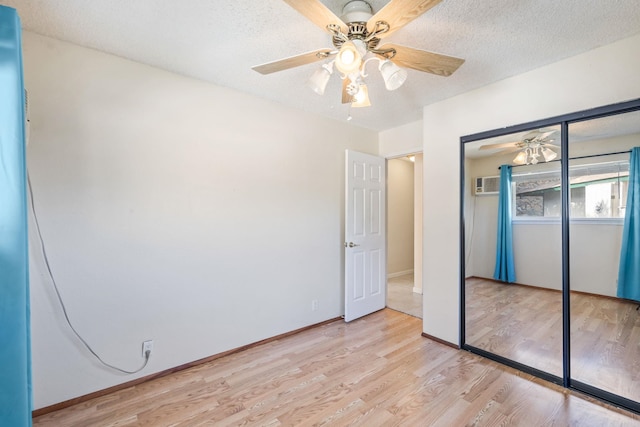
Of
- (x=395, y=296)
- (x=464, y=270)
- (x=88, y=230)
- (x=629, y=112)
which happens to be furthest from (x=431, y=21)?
(x=395, y=296)

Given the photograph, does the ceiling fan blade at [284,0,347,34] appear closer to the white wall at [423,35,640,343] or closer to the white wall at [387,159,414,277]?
the white wall at [423,35,640,343]

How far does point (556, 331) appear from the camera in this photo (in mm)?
2154

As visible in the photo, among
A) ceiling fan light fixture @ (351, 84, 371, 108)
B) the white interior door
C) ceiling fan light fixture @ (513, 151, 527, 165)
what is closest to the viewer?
ceiling fan light fixture @ (351, 84, 371, 108)

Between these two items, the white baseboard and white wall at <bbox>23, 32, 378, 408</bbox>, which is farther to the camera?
the white baseboard

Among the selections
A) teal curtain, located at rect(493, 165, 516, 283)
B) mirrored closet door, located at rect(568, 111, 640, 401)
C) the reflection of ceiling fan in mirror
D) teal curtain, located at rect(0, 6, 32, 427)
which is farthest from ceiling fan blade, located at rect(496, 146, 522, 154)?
teal curtain, located at rect(0, 6, 32, 427)

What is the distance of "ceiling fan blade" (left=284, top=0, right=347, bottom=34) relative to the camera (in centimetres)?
115

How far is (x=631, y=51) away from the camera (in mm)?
1796

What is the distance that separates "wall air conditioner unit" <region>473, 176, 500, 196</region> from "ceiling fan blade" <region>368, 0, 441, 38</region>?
1.82 meters

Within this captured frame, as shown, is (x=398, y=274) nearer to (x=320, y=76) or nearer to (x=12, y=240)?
(x=320, y=76)

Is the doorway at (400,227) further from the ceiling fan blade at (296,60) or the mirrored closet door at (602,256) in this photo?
the ceiling fan blade at (296,60)

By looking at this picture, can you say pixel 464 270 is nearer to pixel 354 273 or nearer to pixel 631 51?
pixel 354 273

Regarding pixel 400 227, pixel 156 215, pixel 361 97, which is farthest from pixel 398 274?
pixel 156 215

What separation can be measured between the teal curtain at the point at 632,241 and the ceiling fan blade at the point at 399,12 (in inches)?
74.2

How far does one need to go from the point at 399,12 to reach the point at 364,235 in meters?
2.54
